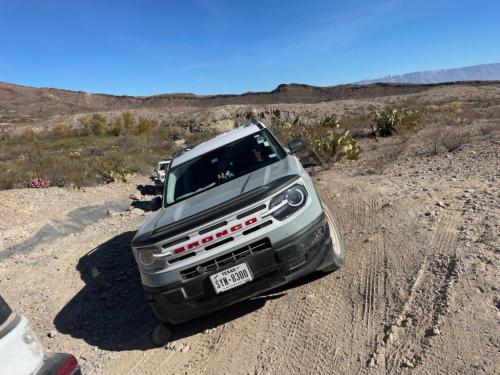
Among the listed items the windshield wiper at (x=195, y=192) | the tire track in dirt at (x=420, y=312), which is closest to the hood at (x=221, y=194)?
the windshield wiper at (x=195, y=192)

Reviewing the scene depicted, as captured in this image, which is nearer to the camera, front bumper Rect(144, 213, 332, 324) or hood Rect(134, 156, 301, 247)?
front bumper Rect(144, 213, 332, 324)

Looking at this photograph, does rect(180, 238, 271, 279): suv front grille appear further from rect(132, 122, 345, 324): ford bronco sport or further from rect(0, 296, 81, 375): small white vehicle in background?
rect(0, 296, 81, 375): small white vehicle in background

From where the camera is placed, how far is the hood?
160 inches

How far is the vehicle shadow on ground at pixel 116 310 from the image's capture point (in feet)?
14.8

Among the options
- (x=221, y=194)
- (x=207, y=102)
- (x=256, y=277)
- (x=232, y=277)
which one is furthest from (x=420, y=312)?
(x=207, y=102)

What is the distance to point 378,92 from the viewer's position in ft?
295

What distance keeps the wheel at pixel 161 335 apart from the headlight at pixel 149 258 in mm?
858

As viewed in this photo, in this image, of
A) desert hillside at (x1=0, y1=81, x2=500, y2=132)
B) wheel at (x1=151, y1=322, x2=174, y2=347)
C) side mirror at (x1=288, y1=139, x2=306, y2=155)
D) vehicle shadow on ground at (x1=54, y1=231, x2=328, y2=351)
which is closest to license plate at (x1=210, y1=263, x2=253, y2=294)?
vehicle shadow on ground at (x1=54, y1=231, x2=328, y2=351)

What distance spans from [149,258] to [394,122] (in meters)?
13.3

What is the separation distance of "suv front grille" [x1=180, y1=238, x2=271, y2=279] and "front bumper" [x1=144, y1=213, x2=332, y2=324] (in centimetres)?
3

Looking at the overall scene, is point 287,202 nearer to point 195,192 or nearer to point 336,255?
point 336,255

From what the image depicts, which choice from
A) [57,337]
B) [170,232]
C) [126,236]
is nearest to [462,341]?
[170,232]

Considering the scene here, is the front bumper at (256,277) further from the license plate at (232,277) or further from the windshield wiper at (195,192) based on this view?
the windshield wiper at (195,192)

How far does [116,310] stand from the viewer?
5.39 meters
